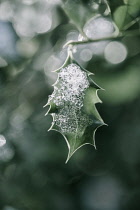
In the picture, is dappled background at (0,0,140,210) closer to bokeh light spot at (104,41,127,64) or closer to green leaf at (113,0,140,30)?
bokeh light spot at (104,41,127,64)

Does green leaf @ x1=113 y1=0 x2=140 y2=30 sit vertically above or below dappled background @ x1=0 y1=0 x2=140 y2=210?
above

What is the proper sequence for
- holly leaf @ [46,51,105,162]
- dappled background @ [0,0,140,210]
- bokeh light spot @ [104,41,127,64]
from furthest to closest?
bokeh light spot @ [104,41,127,64] < dappled background @ [0,0,140,210] < holly leaf @ [46,51,105,162]

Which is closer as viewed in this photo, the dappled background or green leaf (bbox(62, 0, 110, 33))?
green leaf (bbox(62, 0, 110, 33))

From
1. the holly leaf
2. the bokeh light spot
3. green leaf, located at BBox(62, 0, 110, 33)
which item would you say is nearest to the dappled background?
the bokeh light spot

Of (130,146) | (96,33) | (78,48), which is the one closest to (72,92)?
(96,33)

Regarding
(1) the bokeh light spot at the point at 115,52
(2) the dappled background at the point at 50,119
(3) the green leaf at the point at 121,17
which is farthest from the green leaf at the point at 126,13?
(1) the bokeh light spot at the point at 115,52

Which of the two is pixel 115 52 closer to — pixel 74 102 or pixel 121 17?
pixel 121 17

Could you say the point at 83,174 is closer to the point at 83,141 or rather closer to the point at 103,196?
the point at 103,196

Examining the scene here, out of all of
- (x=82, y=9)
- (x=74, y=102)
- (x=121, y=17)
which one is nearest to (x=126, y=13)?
(x=121, y=17)
